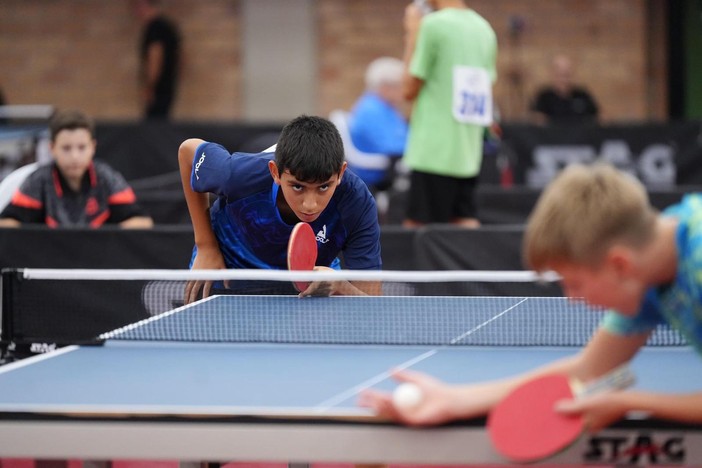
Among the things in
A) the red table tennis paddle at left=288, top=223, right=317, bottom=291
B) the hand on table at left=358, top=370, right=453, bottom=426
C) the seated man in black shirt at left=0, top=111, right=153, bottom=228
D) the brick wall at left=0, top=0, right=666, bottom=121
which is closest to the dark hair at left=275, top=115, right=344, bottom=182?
the red table tennis paddle at left=288, top=223, right=317, bottom=291

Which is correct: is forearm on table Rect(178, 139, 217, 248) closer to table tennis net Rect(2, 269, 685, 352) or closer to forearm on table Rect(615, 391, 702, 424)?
table tennis net Rect(2, 269, 685, 352)

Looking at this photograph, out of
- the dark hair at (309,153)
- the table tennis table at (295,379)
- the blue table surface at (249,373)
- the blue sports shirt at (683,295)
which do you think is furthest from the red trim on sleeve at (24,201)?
the blue sports shirt at (683,295)

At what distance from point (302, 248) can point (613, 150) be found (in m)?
7.79

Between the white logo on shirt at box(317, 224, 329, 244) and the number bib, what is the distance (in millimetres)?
2172

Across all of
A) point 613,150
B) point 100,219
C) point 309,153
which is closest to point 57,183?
point 100,219

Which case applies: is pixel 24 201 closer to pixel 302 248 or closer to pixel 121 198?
pixel 121 198

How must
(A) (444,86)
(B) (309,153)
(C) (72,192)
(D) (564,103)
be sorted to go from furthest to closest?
(D) (564,103) → (C) (72,192) → (A) (444,86) → (B) (309,153)

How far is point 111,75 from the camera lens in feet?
43.9

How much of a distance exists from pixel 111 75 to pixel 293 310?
1043 cm

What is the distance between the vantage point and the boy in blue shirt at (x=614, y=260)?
6.61 feet

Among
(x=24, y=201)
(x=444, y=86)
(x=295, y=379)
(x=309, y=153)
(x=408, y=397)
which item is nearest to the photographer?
(x=408, y=397)

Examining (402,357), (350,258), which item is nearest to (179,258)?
(350,258)

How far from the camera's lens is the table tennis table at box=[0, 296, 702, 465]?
7.21 ft

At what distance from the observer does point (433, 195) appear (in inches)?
238
